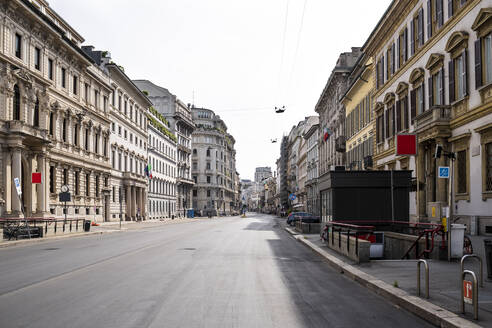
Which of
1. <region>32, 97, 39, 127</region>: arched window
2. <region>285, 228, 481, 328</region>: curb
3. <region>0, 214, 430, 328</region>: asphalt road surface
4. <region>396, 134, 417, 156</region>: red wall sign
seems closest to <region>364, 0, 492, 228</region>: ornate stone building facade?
<region>396, 134, 417, 156</region>: red wall sign

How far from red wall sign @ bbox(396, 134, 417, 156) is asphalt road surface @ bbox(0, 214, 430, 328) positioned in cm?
1088

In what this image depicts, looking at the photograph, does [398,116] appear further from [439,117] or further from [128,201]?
[128,201]

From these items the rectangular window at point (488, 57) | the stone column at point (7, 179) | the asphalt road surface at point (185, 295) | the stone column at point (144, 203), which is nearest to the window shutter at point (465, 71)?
the rectangular window at point (488, 57)

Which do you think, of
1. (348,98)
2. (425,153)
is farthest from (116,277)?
(348,98)

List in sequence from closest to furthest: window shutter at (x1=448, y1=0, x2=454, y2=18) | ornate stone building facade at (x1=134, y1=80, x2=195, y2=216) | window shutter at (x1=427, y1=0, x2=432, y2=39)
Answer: window shutter at (x1=448, y1=0, x2=454, y2=18)
window shutter at (x1=427, y1=0, x2=432, y2=39)
ornate stone building facade at (x1=134, y1=80, x2=195, y2=216)

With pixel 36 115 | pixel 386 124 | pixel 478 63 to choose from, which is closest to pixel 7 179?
pixel 36 115

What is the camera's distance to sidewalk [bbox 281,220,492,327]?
732 centimetres

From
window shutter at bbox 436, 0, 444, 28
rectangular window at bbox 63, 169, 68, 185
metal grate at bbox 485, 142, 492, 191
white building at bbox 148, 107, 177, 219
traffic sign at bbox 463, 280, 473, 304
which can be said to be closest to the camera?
traffic sign at bbox 463, 280, 473, 304

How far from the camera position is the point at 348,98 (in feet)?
171

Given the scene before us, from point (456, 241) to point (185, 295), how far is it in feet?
27.6

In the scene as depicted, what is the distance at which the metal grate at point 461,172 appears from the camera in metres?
24.4

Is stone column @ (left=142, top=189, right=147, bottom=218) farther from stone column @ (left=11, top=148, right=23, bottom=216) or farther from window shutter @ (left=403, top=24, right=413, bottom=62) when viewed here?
window shutter @ (left=403, top=24, right=413, bottom=62)

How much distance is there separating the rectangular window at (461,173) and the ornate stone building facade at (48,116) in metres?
27.7

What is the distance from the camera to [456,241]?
14211 millimetres
